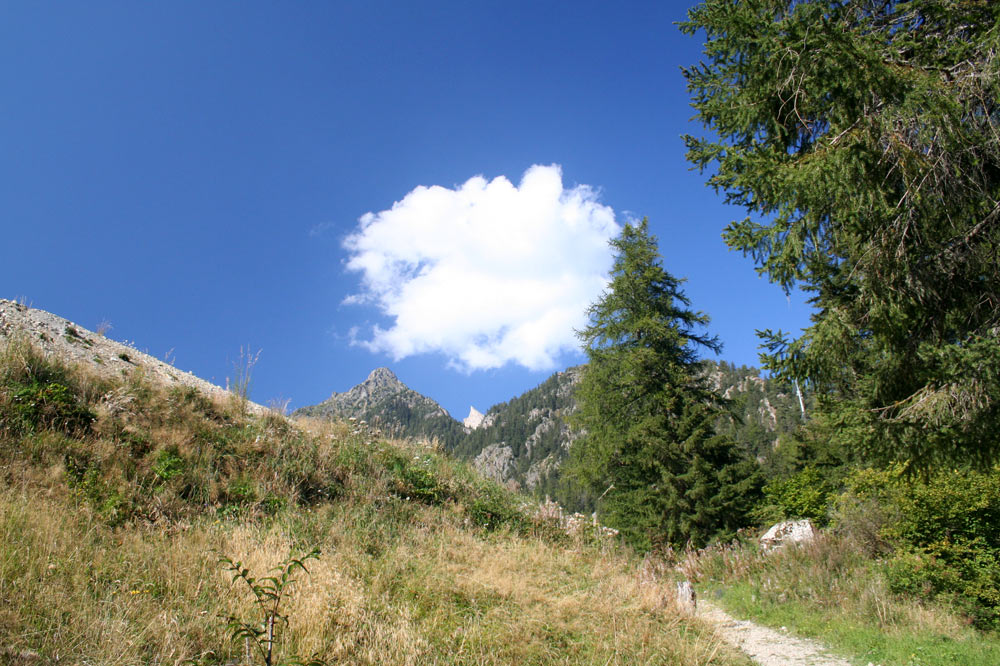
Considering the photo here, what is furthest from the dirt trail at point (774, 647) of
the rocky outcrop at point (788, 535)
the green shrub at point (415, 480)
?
the green shrub at point (415, 480)

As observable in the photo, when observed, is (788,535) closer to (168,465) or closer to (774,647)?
(774,647)

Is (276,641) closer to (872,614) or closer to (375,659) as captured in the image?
(375,659)

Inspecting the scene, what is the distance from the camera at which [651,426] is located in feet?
51.2

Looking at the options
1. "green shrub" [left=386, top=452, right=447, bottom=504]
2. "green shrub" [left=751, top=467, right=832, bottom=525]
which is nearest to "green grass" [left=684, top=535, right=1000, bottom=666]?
"green shrub" [left=751, top=467, right=832, bottom=525]

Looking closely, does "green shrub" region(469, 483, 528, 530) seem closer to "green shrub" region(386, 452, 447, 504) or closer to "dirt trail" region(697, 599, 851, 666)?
"green shrub" region(386, 452, 447, 504)

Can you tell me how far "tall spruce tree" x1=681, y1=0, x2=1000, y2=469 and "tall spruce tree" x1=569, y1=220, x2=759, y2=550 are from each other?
10.1 meters

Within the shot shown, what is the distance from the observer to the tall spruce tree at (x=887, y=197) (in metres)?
4.62

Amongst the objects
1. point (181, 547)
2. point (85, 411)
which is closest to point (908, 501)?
point (181, 547)

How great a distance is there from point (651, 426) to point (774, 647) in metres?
8.66

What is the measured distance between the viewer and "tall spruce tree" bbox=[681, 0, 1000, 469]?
4.62m

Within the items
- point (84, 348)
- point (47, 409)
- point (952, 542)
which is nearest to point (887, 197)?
point (952, 542)

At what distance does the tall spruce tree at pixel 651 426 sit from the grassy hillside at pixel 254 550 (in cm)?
775

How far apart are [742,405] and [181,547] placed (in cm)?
1759

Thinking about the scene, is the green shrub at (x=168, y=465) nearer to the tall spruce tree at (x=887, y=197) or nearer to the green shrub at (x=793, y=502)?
the tall spruce tree at (x=887, y=197)
